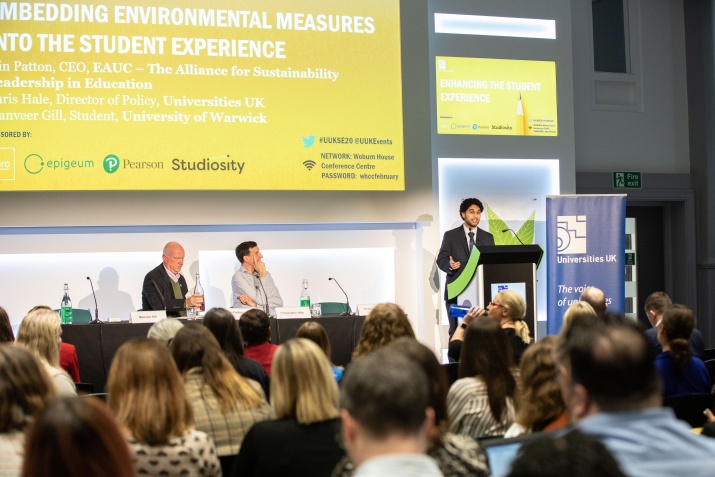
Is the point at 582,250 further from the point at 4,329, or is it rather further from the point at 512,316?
the point at 4,329

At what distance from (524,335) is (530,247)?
1911 millimetres

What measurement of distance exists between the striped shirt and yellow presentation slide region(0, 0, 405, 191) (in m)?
4.86

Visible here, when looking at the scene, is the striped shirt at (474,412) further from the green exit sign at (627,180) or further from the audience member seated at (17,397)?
the green exit sign at (627,180)

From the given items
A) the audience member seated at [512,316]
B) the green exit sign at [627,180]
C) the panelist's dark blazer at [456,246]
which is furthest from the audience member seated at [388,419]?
the green exit sign at [627,180]

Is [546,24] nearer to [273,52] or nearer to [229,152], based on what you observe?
[273,52]

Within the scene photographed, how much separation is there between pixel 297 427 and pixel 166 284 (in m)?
4.87

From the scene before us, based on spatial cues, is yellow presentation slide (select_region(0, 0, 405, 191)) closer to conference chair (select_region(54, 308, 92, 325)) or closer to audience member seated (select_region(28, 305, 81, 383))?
conference chair (select_region(54, 308, 92, 325))

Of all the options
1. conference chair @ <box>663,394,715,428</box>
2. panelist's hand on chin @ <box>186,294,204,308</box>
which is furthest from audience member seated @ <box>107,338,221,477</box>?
panelist's hand on chin @ <box>186,294,204,308</box>

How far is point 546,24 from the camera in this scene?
8609mm

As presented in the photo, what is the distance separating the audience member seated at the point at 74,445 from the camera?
1.26 metres

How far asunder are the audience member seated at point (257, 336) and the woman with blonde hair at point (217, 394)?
38.7 inches

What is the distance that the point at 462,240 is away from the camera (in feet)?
25.7

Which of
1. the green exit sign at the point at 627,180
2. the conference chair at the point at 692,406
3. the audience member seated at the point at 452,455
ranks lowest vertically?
the conference chair at the point at 692,406

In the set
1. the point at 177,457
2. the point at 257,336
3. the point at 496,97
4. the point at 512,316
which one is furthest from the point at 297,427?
the point at 496,97
